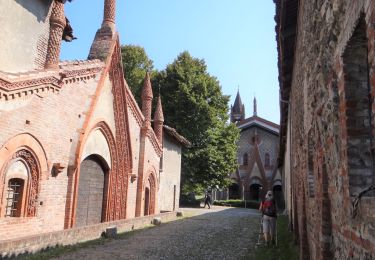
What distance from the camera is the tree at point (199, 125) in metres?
31.0

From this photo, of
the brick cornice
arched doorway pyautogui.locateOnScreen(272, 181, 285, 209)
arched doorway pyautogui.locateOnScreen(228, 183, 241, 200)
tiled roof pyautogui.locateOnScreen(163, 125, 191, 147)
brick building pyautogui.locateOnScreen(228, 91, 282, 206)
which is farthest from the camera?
arched doorway pyautogui.locateOnScreen(228, 183, 241, 200)

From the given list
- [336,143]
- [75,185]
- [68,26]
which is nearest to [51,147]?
[75,185]

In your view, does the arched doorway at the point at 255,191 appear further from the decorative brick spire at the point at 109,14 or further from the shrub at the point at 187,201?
the decorative brick spire at the point at 109,14

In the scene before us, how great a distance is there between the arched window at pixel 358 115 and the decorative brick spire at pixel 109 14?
Answer: 14.9 metres

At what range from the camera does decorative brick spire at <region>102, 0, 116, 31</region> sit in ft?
55.4

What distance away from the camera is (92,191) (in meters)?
15.3

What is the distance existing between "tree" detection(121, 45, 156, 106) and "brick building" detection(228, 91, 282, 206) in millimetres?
14086

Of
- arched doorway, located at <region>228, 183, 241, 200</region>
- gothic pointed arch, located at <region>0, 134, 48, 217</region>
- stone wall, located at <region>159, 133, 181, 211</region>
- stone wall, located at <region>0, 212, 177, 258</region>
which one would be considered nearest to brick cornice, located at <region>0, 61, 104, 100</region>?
gothic pointed arch, located at <region>0, 134, 48, 217</region>

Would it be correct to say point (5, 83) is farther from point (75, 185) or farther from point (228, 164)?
point (228, 164)

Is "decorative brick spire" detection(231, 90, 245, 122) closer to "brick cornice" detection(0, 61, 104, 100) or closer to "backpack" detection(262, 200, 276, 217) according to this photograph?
"brick cornice" detection(0, 61, 104, 100)

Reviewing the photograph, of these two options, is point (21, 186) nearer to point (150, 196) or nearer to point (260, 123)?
point (150, 196)

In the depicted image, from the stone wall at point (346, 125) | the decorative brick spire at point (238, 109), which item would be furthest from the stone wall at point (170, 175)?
the decorative brick spire at point (238, 109)

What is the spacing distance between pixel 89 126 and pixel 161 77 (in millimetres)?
19847

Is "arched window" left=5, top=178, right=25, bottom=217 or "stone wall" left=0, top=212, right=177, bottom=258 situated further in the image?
"arched window" left=5, top=178, right=25, bottom=217
